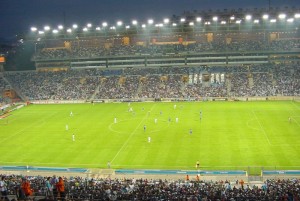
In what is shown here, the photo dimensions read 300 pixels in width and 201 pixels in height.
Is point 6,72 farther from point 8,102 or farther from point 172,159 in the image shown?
point 172,159

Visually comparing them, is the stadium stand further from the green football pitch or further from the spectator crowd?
the spectator crowd

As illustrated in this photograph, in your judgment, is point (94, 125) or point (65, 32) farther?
point (65, 32)

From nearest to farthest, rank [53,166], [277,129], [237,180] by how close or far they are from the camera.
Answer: [237,180] < [53,166] < [277,129]

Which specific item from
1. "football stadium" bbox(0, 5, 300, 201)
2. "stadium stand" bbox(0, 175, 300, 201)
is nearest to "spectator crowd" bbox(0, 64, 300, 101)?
"football stadium" bbox(0, 5, 300, 201)

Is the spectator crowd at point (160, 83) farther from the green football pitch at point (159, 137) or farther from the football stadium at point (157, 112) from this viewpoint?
the green football pitch at point (159, 137)

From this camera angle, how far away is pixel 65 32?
91.3 m

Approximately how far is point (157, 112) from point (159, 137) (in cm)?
1584

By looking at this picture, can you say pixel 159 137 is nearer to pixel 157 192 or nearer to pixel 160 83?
pixel 157 192

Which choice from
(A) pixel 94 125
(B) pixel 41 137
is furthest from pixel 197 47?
(B) pixel 41 137

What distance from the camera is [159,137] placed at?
1714 inches

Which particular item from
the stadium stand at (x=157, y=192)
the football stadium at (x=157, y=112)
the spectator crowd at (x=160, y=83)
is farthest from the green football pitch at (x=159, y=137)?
the stadium stand at (x=157, y=192)

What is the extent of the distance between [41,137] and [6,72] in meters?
48.9

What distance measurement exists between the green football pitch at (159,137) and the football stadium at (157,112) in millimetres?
159

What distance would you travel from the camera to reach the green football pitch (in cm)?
3547
